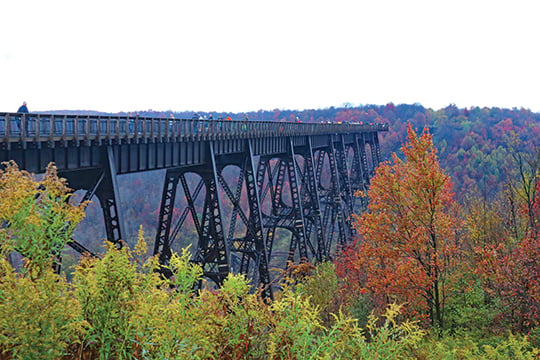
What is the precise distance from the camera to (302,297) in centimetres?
1308

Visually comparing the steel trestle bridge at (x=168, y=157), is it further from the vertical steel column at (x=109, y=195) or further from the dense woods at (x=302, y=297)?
the dense woods at (x=302, y=297)

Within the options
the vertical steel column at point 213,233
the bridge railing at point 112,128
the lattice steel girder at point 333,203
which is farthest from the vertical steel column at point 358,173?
the vertical steel column at point 213,233

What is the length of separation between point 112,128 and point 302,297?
7576 mm

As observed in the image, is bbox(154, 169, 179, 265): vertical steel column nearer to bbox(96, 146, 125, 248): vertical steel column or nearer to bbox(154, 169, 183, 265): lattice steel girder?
bbox(154, 169, 183, 265): lattice steel girder

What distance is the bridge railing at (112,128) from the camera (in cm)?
852

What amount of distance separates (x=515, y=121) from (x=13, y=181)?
12757cm

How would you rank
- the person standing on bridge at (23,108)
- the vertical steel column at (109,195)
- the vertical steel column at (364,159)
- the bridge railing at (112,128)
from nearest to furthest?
the bridge railing at (112,128) → the person standing on bridge at (23,108) → the vertical steel column at (109,195) → the vertical steel column at (364,159)

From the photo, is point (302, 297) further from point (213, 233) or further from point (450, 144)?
point (450, 144)

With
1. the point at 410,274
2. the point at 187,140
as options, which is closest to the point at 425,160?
the point at 410,274

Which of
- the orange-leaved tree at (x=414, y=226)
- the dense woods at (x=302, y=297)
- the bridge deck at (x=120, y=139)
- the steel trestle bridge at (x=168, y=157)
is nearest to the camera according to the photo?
the dense woods at (x=302, y=297)

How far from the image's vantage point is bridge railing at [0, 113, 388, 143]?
8.52m

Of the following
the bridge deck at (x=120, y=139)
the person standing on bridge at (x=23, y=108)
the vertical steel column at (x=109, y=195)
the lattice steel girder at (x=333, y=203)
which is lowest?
the lattice steel girder at (x=333, y=203)

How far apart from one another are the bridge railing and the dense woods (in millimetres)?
1727

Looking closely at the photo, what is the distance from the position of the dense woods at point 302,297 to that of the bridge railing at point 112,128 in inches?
68.0
